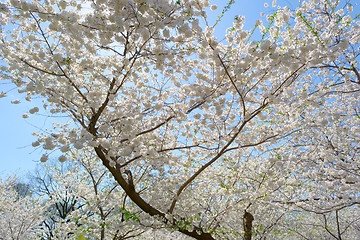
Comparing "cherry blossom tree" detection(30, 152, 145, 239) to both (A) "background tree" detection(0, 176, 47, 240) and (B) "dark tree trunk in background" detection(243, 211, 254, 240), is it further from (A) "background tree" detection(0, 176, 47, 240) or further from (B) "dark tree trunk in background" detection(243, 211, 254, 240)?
(B) "dark tree trunk in background" detection(243, 211, 254, 240)

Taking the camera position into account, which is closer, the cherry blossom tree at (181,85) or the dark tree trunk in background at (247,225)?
the cherry blossom tree at (181,85)

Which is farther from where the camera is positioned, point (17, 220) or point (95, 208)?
point (17, 220)

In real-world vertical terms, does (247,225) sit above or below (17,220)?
below

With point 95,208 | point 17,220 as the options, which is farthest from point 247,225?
point 17,220

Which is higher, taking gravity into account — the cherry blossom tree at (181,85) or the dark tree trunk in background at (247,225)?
the cherry blossom tree at (181,85)

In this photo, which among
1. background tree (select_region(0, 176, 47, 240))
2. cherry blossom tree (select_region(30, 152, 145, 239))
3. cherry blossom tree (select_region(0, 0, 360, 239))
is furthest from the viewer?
background tree (select_region(0, 176, 47, 240))

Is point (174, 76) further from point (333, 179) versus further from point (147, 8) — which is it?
point (333, 179)

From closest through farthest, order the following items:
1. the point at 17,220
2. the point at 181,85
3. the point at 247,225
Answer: the point at 181,85 < the point at 247,225 < the point at 17,220

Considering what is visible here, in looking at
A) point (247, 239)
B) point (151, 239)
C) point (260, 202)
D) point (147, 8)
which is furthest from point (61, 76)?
point (151, 239)

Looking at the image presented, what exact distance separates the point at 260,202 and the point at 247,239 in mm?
1491

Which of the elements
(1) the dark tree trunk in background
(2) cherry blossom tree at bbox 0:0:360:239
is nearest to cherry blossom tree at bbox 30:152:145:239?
(2) cherry blossom tree at bbox 0:0:360:239

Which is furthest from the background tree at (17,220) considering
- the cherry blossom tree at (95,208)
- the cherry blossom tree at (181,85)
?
the cherry blossom tree at (181,85)

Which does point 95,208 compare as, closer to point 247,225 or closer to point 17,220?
point 247,225

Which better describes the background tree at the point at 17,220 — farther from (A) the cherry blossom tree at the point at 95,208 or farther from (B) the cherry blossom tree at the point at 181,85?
(B) the cherry blossom tree at the point at 181,85
